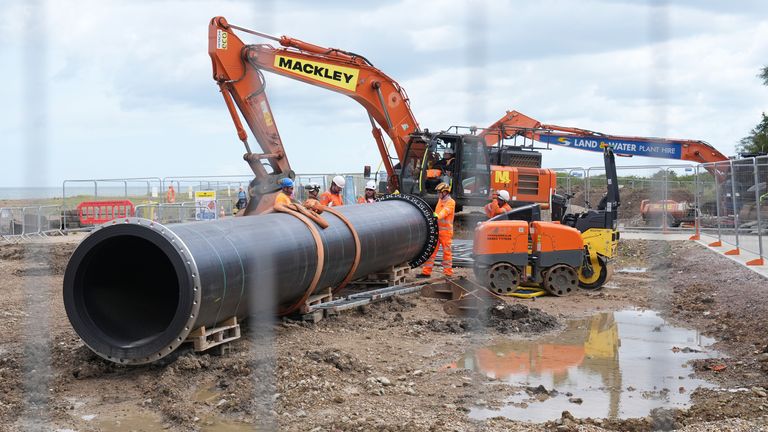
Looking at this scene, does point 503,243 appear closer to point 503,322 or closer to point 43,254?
point 503,322

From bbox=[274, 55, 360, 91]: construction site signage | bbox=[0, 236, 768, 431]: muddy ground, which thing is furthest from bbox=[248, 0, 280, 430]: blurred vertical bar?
bbox=[274, 55, 360, 91]: construction site signage

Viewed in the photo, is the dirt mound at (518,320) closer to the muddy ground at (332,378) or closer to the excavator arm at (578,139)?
the muddy ground at (332,378)

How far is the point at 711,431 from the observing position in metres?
5.25

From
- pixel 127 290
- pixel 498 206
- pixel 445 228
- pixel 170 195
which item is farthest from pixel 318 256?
pixel 170 195

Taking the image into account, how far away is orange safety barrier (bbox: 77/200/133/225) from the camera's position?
25.2m

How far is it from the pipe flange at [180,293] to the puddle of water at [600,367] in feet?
7.96

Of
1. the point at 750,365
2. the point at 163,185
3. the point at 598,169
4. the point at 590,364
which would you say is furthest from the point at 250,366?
the point at 163,185

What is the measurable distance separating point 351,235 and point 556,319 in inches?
111

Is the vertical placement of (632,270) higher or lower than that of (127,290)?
lower

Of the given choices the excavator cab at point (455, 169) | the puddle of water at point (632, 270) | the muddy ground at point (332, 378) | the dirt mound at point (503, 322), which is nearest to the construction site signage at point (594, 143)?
the puddle of water at point (632, 270)

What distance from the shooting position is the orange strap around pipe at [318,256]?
8.83 m

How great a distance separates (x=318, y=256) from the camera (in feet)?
28.8

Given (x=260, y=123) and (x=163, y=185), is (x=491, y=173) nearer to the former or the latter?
(x=260, y=123)

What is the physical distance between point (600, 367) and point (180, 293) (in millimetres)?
4098
